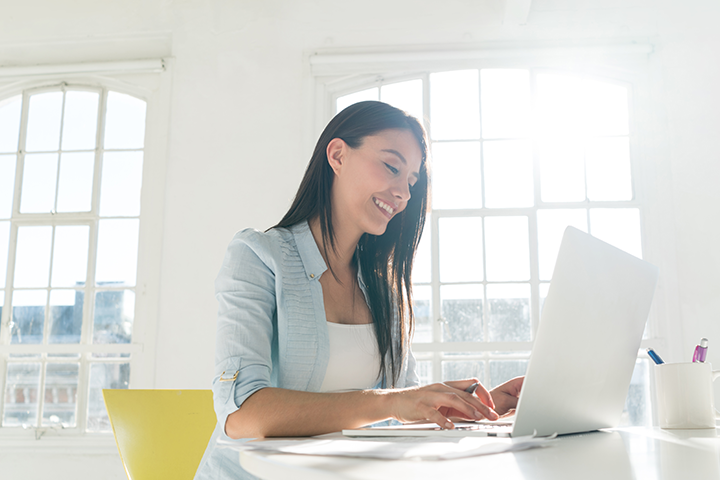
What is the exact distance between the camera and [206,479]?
125 cm

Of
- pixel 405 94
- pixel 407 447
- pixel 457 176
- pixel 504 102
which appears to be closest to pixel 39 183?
pixel 405 94

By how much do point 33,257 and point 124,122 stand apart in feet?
3.68

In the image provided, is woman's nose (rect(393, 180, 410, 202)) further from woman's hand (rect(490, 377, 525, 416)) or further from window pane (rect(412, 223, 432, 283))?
window pane (rect(412, 223, 432, 283))

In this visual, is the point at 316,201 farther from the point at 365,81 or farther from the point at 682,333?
the point at 682,333

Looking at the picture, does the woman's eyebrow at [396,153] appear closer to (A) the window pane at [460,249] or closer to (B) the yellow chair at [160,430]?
(B) the yellow chair at [160,430]

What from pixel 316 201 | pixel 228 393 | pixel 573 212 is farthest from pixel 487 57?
pixel 228 393

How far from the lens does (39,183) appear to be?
416cm

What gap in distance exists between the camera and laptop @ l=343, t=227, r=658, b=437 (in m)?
0.84

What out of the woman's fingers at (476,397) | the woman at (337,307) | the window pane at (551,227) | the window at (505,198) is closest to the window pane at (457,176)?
the window at (505,198)

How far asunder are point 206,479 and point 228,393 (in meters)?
0.27

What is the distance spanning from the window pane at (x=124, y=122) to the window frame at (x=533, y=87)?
1293mm

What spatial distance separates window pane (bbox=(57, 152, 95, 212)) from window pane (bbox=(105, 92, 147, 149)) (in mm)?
198

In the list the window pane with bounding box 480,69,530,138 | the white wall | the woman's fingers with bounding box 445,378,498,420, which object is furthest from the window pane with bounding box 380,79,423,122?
the woman's fingers with bounding box 445,378,498,420

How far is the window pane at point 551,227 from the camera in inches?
146
